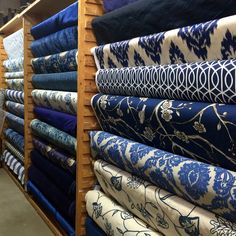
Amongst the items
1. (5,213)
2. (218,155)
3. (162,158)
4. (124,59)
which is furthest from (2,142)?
(218,155)

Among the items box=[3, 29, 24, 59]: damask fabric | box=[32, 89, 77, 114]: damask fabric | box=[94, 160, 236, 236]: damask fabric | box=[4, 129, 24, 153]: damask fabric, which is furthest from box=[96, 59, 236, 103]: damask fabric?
box=[4, 129, 24, 153]: damask fabric

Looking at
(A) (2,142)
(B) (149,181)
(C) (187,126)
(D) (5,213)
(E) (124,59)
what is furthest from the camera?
(A) (2,142)

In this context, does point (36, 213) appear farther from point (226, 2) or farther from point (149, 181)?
point (226, 2)

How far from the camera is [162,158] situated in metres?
1.28

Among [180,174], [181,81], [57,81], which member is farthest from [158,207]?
[57,81]

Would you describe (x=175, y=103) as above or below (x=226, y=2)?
below

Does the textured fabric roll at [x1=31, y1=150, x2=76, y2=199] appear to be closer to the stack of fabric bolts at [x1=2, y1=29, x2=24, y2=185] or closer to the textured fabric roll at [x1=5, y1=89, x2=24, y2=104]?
the stack of fabric bolts at [x1=2, y1=29, x2=24, y2=185]

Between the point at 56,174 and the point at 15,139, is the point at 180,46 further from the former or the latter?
the point at 15,139

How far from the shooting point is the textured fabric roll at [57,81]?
2.09 m

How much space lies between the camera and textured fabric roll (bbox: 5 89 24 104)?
126 inches

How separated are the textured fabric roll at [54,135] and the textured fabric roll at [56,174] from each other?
0.18 metres

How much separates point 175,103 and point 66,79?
1127mm

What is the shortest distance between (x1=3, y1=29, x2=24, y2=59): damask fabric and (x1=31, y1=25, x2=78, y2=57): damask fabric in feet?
1.32

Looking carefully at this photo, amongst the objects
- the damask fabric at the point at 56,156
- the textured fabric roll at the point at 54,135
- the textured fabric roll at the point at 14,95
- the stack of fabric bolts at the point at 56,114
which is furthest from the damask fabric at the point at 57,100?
the textured fabric roll at the point at 14,95
